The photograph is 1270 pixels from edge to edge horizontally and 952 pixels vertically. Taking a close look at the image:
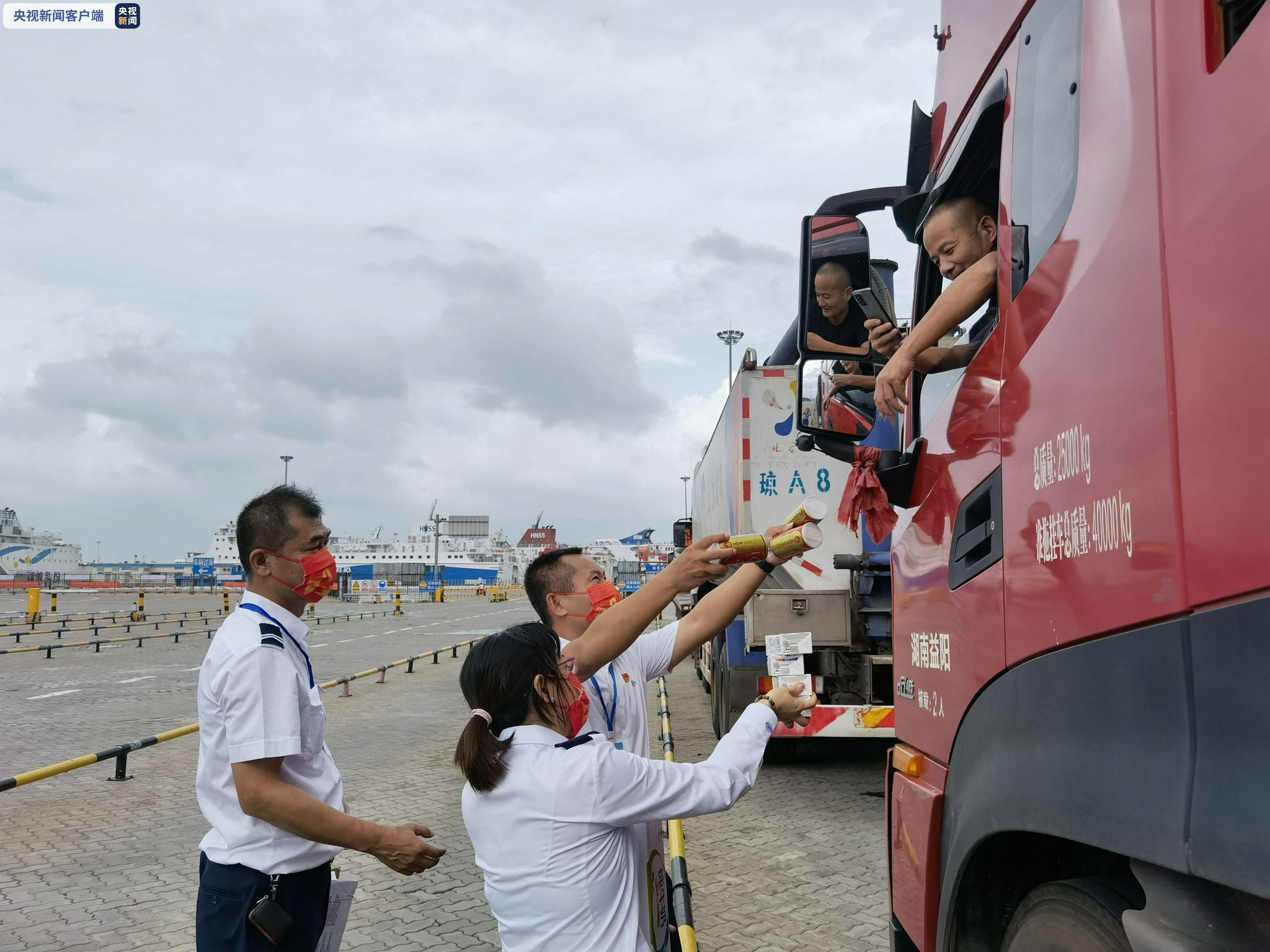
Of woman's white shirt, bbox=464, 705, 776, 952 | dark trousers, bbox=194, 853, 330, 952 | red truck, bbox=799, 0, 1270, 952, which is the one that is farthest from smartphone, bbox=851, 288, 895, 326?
dark trousers, bbox=194, 853, 330, 952

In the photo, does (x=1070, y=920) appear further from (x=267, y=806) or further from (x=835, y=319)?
(x=267, y=806)

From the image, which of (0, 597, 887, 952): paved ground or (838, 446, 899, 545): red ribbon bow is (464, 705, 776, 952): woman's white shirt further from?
(0, 597, 887, 952): paved ground

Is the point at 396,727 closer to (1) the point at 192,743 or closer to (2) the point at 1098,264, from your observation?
→ (1) the point at 192,743

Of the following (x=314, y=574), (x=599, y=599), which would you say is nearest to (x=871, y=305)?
(x=599, y=599)

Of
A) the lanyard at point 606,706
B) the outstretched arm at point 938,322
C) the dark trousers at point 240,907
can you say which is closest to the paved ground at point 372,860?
the lanyard at point 606,706

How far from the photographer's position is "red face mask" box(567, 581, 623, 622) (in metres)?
3.13

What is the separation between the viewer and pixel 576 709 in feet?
7.54

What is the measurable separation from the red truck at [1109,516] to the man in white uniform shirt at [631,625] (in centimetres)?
79

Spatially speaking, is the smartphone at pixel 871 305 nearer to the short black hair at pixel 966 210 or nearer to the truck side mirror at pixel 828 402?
the truck side mirror at pixel 828 402

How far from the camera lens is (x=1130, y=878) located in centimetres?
152

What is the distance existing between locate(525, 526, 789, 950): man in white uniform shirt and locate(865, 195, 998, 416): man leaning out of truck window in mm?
564

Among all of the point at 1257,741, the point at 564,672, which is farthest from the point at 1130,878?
the point at 564,672

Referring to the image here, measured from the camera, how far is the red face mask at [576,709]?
2264 millimetres

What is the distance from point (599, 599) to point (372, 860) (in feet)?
11.5
